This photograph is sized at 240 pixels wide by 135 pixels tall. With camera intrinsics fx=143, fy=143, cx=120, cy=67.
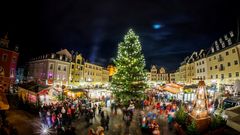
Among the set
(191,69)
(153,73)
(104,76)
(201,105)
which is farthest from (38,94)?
(153,73)

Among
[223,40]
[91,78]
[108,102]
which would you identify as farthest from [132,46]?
[91,78]

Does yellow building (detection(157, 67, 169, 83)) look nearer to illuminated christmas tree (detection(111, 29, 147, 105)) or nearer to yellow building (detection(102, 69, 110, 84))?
yellow building (detection(102, 69, 110, 84))

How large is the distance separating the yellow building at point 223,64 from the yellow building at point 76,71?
1686 inches

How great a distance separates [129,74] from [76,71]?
34091 mm

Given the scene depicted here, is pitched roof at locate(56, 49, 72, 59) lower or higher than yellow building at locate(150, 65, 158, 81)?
higher

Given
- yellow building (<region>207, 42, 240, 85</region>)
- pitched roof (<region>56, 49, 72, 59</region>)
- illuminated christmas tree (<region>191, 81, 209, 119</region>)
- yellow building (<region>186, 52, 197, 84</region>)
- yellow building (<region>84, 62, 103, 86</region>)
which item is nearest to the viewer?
illuminated christmas tree (<region>191, 81, 209, 119</region>)

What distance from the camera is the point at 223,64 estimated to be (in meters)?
34.8

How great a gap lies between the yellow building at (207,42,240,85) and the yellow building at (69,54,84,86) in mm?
42836

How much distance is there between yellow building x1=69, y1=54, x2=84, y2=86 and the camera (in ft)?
167

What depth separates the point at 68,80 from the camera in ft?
162

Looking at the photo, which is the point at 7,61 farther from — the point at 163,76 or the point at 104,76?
the point at 163,76

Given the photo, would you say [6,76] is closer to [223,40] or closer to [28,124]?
[28,124]

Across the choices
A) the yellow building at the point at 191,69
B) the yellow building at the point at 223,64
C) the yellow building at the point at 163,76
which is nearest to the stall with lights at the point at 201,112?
the yellow building at the point at 223,64

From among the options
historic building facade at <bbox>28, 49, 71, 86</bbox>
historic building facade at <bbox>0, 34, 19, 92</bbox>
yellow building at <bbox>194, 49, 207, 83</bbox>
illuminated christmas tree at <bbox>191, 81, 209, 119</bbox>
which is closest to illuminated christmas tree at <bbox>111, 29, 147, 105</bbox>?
illuminated christmas tree at <bbox>191, 81, 209, 119</bbox>
